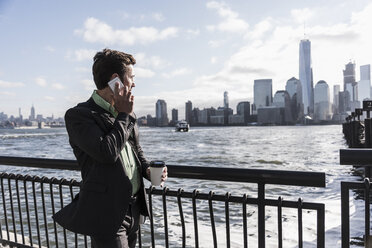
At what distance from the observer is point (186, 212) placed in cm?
1014

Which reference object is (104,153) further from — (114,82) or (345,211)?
(345,211)

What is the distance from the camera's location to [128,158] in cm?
221

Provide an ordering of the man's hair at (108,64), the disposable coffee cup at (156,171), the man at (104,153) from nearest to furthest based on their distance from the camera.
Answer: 1. the man at (104,153)
2. the man's hair at (108,64)
3. the disposable coffee cup at (156,171)

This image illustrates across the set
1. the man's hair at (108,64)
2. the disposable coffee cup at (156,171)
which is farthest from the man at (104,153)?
the disposable coffee cup at (156,171)

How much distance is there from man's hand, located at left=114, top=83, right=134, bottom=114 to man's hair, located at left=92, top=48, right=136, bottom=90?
0.32 feet

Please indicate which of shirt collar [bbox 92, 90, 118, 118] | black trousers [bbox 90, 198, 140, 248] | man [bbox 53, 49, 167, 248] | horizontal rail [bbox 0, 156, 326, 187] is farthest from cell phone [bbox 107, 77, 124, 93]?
horizontal rail [bbox 0, 156, 326, 187]

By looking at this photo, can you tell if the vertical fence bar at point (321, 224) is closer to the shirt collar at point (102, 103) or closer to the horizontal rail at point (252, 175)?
the horizontal rail at point (252, 175)

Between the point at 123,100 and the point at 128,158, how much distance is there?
39cm

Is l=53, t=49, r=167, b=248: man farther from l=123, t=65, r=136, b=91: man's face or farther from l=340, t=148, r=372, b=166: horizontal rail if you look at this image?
l=340, t=148, r=372, b=166: horizontal rail

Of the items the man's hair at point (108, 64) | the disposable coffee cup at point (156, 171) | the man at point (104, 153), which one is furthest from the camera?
the disposable coffee cup at point (156, 171)

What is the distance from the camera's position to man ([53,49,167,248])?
1.95 meters

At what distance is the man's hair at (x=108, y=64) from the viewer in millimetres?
2084

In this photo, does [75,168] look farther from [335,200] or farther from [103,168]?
[335,200]

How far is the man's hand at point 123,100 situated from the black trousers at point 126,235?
1.96 ft
